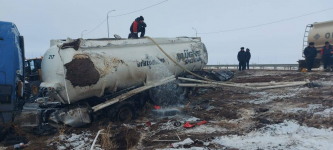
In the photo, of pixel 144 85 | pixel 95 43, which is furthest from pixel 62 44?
pixel 144 85

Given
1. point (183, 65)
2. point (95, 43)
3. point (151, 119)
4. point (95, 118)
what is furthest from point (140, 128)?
point (183, 65)

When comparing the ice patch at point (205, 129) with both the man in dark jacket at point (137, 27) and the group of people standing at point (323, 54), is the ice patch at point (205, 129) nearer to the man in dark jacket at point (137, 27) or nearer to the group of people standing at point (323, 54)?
the man in dark jacket at point (137, 27)

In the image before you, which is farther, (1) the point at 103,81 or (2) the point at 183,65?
(2) the point at 183,65

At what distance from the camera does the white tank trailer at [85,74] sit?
659 centimetres

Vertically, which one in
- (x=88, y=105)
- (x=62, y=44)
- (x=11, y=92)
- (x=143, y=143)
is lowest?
(x=143, y=143)

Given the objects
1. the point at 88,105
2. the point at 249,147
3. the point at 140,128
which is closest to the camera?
the point at 249,147

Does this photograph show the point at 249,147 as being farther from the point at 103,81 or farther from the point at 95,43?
the point at 95,43

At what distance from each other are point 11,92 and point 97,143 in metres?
2.18

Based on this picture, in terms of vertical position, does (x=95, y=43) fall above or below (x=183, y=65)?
above

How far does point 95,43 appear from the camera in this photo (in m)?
7.28

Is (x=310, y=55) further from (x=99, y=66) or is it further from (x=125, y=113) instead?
(x=99, y=66)

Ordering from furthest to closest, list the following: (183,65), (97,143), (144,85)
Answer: (183,65) → (144,85) → (97,143)

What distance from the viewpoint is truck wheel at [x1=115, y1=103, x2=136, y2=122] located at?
7153 millimetres

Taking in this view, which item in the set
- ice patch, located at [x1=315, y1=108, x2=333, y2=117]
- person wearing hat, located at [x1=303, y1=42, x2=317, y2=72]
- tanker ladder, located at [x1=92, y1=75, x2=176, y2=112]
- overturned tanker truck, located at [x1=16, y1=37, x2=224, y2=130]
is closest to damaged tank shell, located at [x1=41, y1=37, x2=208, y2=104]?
overturned tanker truck, located at [x1=16, y1=37, x2=224, y2=130]
